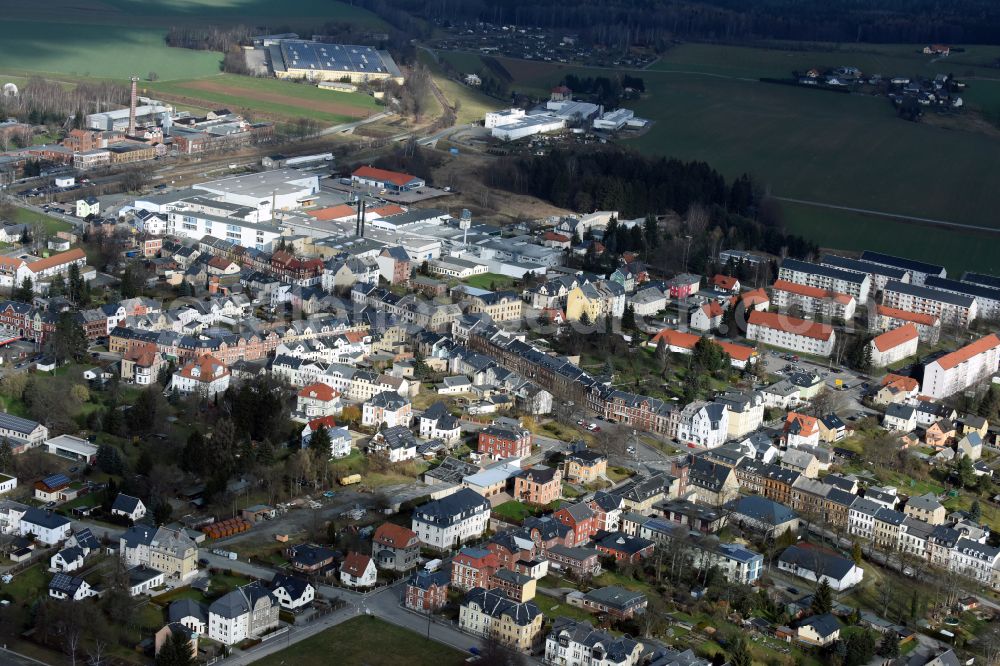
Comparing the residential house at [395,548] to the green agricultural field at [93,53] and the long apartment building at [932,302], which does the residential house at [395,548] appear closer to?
the long apartment building at [932,302]

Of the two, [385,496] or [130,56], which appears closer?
[385,496]

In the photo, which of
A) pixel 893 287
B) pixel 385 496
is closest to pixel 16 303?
pixel 385 496

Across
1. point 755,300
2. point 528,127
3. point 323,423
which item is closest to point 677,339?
point 755,300

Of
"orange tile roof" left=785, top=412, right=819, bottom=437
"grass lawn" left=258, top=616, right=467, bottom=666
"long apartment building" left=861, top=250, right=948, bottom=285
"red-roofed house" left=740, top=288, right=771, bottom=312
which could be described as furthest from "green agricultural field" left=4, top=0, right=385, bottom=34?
"grass lawn" left=258, top=616, right=467, bottom=666

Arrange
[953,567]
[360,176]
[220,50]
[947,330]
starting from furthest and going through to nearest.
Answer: [220,50] → [360,176] → [947,330] → [953,567]

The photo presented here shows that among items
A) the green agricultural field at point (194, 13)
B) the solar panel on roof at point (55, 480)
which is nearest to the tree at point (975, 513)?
the solar panel on roof at point (55, 480)

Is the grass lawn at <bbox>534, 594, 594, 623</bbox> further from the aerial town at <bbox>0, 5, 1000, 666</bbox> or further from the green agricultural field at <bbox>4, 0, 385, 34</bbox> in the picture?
the green agricultural field at <bbox>4, 0, 385, 34</bbox>

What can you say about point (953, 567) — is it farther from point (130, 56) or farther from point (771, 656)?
point (130, 56)
